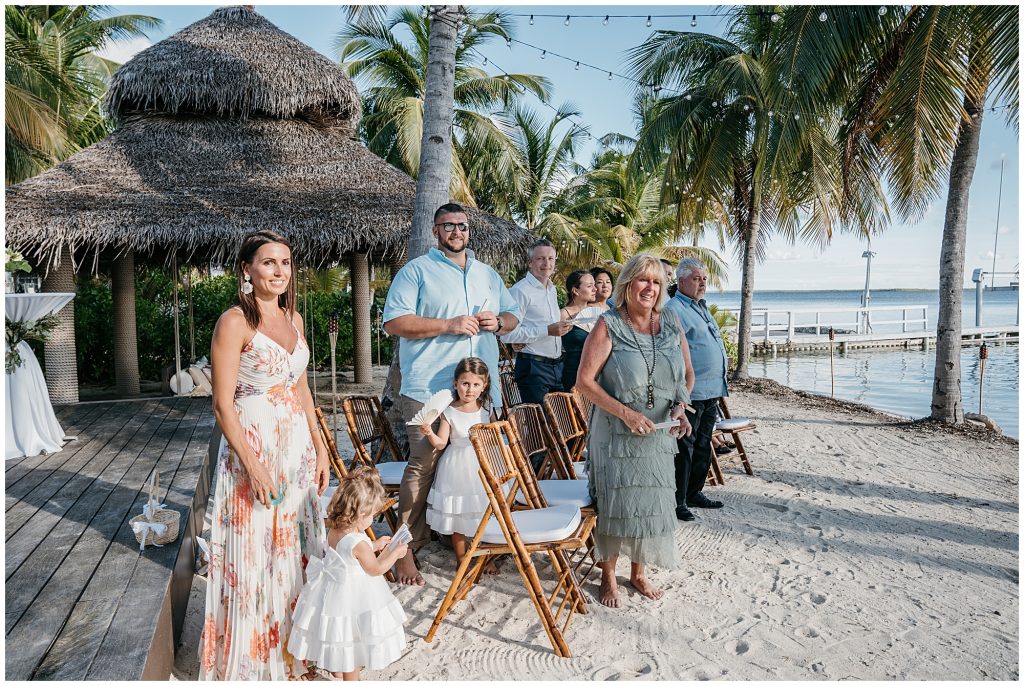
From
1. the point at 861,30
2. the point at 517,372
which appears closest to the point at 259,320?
the point at 517,372

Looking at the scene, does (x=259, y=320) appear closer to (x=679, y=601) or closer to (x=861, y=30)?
(x=679, y=601)

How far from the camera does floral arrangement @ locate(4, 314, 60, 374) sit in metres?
5.28

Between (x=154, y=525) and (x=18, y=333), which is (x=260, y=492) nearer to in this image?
(x=154, y=525)

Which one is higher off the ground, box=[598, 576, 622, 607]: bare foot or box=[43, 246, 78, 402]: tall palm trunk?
box=[43, 246, 78, 402]: tall palm trunk

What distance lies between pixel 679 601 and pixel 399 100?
1587 centimetres

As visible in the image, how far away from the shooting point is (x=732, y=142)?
14125 mm

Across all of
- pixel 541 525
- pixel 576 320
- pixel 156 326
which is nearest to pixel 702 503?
pixel 576 320

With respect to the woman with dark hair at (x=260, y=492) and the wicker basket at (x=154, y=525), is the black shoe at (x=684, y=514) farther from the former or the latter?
the wicker basket at (x=154, y=525)

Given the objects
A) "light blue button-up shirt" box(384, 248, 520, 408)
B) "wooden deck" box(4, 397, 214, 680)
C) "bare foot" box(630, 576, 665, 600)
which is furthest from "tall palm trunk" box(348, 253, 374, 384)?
"bare foot" box(630, 576, 665, 600)

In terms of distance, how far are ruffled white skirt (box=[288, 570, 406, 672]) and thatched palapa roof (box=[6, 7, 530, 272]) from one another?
745 cm

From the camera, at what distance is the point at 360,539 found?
8.99 feet

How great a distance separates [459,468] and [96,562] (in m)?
1.79

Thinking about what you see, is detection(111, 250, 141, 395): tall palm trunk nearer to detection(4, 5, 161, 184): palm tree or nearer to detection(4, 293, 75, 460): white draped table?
detection(4, 293, 75, 460): white draped table

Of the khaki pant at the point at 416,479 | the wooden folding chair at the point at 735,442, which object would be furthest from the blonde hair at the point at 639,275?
the wooden folding chair at the point at 735,442
